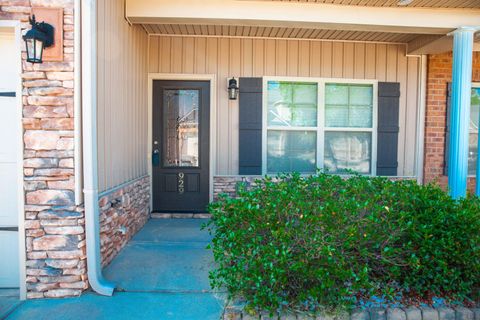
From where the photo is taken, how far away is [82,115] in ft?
8.71

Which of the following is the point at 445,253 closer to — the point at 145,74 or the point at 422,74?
the point at 422,74

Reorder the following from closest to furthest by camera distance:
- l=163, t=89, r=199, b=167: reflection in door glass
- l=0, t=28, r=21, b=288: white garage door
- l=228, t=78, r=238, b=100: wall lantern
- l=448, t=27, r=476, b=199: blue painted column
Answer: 1. l=0, t=28, r=21, b=288: white garage door
2. l=448, t=27, r=476, b=199: blue painted column
3. l=228, t=78, r=238, b=100: wall lantern
4. l=163, t=89, r=199, b=167: reflection in door glass

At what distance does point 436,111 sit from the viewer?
16.6 feet

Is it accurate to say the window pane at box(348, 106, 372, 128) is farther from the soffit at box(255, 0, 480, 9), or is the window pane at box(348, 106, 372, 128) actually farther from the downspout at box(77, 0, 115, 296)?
the downspout at box(77, 0, 115, 296)

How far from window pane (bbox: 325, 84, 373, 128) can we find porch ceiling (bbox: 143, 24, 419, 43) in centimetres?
72

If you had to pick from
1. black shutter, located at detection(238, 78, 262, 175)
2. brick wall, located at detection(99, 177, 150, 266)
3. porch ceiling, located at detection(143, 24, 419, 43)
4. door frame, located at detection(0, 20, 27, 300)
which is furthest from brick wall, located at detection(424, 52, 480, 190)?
door frame, located at detection(0, 20, 27, 300)

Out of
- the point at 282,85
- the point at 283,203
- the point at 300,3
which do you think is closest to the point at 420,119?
the point at 282,85

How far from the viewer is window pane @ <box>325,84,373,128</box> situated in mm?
5047

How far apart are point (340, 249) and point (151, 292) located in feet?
5.26

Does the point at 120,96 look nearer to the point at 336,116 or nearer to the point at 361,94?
the point at 336,116

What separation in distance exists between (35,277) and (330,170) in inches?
159

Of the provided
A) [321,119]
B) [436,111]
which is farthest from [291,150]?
[436,111]

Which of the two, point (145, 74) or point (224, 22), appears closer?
point (224, 22)

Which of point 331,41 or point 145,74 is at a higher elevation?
point 331,41
